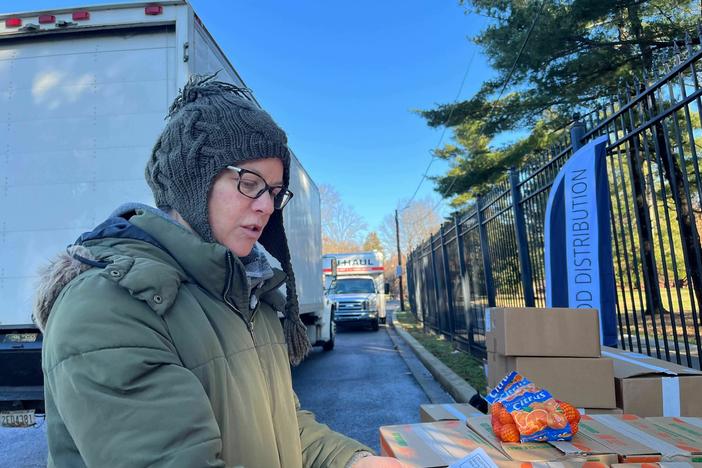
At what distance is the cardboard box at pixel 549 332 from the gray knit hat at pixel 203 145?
1895mm

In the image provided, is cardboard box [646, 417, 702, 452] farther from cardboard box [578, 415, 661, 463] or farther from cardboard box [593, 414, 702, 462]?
cardboard box [578, 415, 661, 463]

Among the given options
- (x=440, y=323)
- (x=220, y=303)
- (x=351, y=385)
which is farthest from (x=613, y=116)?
(x=440, y=323)

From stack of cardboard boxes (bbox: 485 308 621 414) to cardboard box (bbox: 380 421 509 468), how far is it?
79cm

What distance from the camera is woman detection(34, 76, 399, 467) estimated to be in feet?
2.60

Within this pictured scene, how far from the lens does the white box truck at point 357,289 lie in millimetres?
15367

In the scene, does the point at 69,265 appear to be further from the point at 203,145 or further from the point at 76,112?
the point at 76,112

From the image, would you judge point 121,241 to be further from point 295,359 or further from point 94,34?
point 94,34

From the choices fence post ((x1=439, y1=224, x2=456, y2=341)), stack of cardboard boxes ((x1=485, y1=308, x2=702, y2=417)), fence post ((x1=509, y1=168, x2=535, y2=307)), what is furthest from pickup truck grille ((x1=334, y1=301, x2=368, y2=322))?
stack of cardboard boxes ((x1=485, y1=308, x2=702, y2=417))

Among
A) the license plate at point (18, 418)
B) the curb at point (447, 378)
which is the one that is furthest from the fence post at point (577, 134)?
the license plate at point (18, 418)

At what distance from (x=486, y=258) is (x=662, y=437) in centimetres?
523

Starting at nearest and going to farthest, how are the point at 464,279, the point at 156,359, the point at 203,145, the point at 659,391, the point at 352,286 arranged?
1. the point at 156,359
2. the point at 203,145
3. the point at 659,391
4. the point at 464,279
5. the point at 352,286

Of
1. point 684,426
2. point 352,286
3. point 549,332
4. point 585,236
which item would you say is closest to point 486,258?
point 585,236

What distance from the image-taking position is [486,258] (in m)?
6.86

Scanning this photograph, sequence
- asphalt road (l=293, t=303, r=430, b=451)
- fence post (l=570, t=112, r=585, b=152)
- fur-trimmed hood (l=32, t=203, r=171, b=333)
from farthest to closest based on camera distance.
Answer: asphalt road (l=293, t=303, r=430, b=451)
fence post (l=570, t=112, r=585, b=152)
fur-trimmed hood (l=32, t=203, r=171, b=333)
